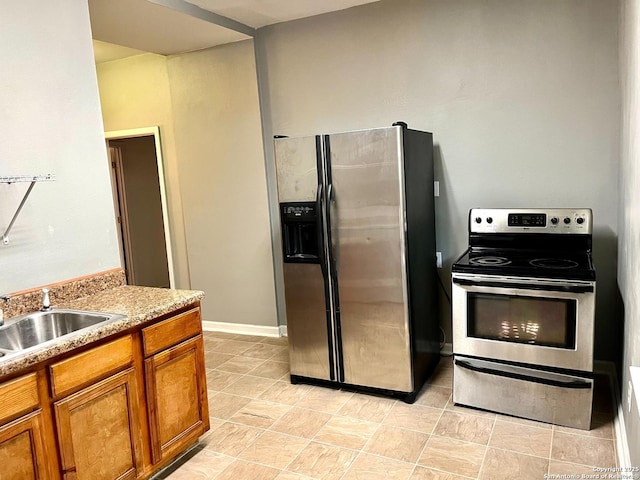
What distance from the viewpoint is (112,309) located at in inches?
90.5

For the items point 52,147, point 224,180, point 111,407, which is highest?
point 52,147

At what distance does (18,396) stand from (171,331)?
74 centimetres

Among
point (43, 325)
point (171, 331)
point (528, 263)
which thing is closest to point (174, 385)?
point (171, 331)

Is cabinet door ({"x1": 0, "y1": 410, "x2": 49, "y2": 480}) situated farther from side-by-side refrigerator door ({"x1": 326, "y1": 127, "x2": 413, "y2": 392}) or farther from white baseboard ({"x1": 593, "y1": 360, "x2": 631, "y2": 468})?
white baseboard ({"x1": 593, "y1": 360, "x2": 631, "y2": 468})

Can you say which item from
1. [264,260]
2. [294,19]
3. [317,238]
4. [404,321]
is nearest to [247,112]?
[294,19]

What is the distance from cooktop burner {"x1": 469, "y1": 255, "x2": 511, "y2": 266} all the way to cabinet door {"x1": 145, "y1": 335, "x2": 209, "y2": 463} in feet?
5.38

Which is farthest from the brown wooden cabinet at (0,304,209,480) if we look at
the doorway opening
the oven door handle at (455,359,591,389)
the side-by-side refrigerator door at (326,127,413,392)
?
the doorway opening

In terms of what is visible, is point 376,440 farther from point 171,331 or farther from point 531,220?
point 531,220

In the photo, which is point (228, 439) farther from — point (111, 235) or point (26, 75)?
point (26, 75)

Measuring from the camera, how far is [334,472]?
95.0 inches

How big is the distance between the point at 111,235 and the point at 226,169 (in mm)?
1725

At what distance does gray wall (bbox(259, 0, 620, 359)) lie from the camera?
3090 mm

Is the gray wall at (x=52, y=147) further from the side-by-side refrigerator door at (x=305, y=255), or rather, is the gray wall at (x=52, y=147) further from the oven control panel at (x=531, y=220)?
the oven control panel at (x=531, y=220)

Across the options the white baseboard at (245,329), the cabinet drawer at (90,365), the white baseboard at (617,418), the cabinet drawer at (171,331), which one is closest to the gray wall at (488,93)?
the white baseboard at (617,418)
